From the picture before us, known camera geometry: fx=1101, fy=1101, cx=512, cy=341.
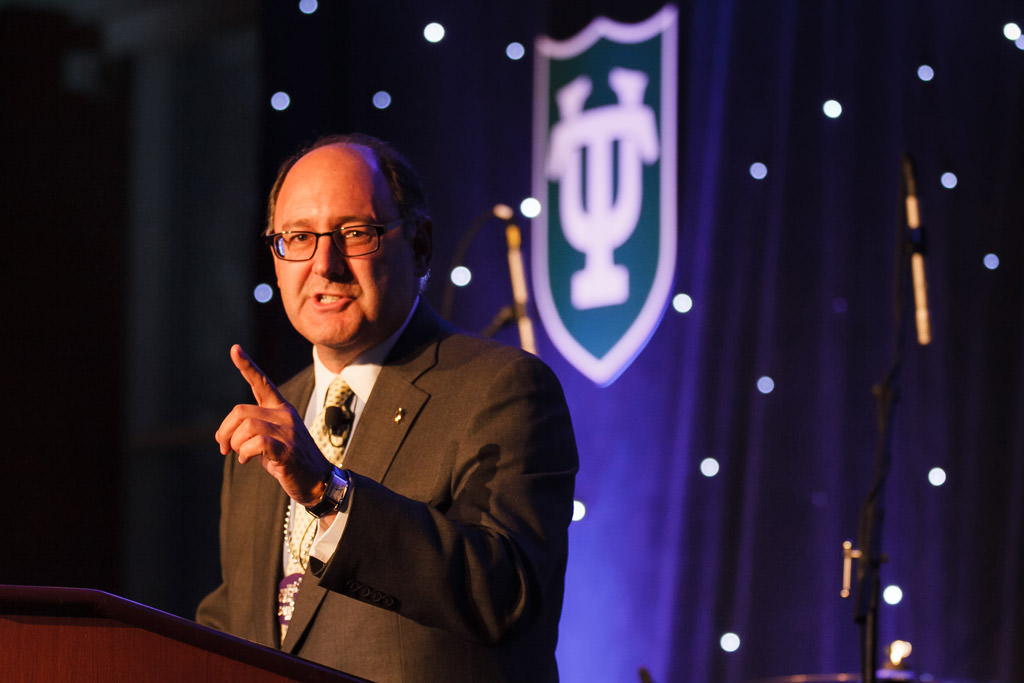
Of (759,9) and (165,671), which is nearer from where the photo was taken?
(165,671)

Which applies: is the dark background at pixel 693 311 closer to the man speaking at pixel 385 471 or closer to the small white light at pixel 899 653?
the small white light at pixel 899 653

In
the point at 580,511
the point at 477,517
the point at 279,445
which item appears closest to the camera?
the point at 279,445

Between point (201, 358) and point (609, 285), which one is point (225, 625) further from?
point (201, 358)

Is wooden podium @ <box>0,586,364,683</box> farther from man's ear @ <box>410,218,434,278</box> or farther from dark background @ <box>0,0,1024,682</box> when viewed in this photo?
dark background @ <box>0,0,1024,682</box>

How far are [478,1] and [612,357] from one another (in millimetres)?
1269

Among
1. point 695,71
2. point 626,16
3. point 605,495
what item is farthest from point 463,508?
point 626,16

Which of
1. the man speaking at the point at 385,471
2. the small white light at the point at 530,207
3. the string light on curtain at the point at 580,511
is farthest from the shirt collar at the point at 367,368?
the small white light at the point at 530,207

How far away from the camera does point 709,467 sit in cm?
295

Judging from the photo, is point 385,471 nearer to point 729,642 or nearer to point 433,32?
point 729,642

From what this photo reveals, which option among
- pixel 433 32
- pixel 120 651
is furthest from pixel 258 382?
pixel 433 32

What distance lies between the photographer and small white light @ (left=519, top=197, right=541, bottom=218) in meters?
3.38

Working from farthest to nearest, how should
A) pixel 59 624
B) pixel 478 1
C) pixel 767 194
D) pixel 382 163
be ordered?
pixel 478 1 → pixel 767 194 → pixel 382 163 → pixel 59 624

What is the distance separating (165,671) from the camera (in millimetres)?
1054

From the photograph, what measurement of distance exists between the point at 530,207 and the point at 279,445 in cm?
222
